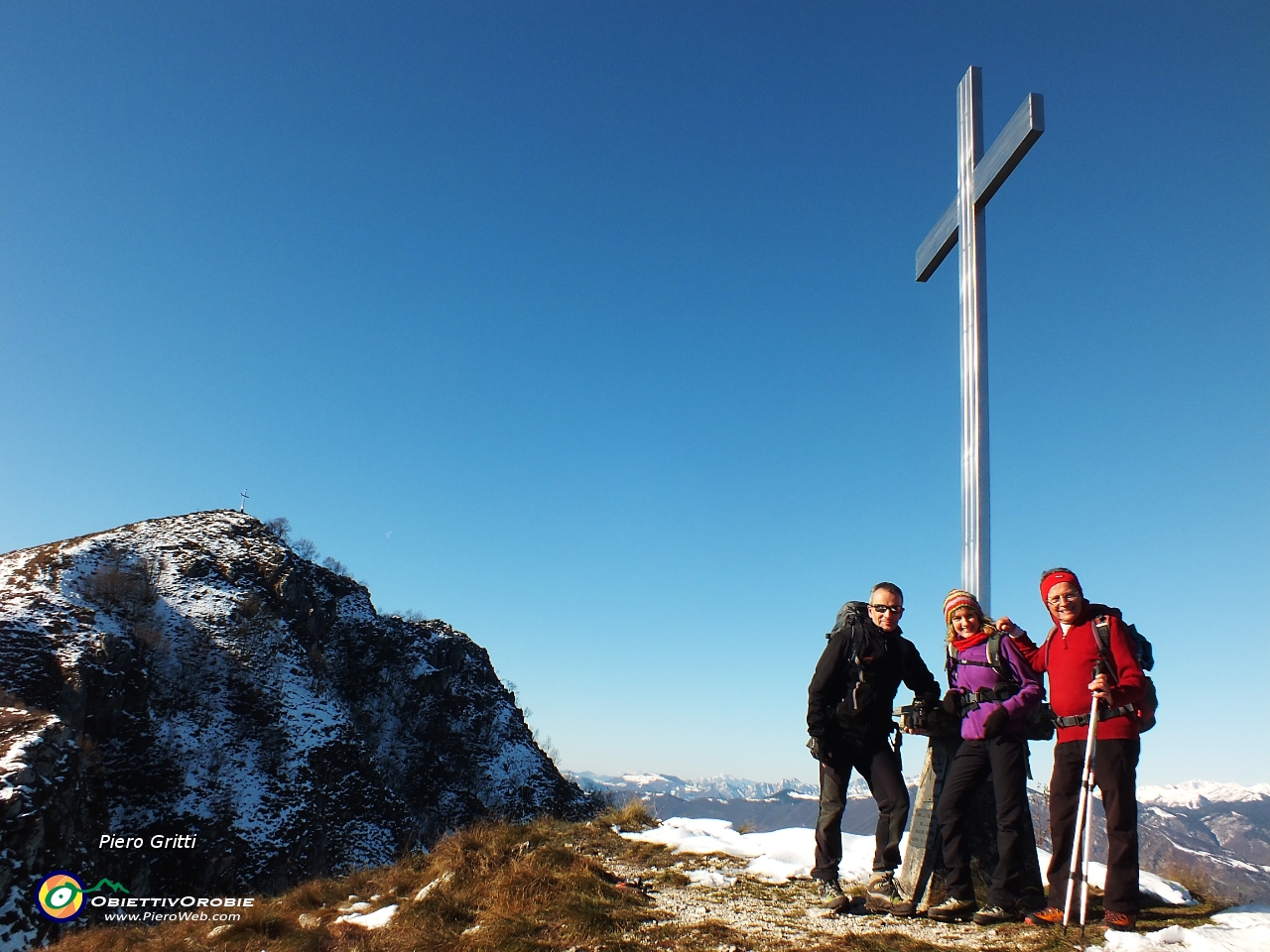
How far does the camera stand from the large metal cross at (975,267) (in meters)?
7.41

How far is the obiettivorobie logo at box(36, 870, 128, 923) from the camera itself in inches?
623

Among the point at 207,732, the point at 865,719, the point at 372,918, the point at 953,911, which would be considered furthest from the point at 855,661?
the point at 207,732

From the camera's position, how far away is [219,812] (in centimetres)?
3102

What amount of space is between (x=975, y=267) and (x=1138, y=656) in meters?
5.18

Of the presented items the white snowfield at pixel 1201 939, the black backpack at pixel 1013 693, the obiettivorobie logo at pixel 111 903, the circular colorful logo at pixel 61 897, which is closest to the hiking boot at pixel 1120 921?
the white snowfield at pixel 1201 939

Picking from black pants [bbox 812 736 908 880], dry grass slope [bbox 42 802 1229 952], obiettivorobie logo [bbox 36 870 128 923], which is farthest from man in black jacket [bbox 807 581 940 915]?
obiettivorobie logo [bbox 36 870 128 923]

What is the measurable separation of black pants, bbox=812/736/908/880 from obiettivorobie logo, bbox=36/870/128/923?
626 inches

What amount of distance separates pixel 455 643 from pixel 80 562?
86.9 feet

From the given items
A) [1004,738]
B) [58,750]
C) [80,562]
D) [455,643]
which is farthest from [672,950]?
[455,643]

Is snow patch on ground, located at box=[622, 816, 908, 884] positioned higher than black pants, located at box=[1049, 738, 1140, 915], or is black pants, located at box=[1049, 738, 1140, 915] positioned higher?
black pants, located at box=[1049, 738, 1140, 915]

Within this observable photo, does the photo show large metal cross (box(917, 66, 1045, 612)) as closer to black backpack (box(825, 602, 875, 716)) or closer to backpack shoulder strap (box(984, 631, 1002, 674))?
backpack shoulder strap (box(984, 631, 1002, 674))

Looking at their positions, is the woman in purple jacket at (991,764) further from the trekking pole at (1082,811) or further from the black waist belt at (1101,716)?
the trekking pole at (1082,811)

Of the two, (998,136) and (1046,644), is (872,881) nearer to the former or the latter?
(1046,644)

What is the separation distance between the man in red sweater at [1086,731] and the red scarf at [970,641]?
1.19 ft
